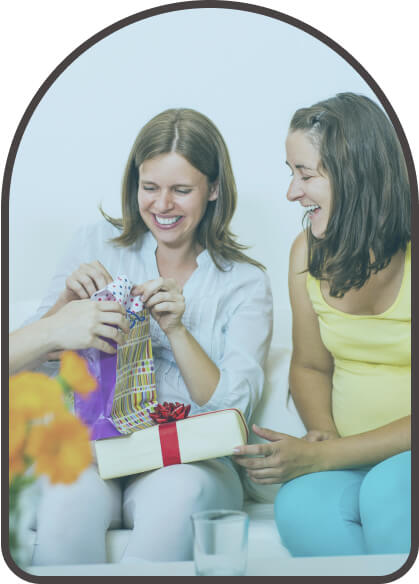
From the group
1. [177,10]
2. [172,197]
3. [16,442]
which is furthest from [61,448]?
[177,10]

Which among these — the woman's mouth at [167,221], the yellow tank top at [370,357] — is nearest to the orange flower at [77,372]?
the woman's mouth at [167,221]

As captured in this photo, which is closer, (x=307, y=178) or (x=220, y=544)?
(x=220, y=544)

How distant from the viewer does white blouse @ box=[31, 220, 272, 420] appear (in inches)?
42.6

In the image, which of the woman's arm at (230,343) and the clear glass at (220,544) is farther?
the woman's arm at (230,343)

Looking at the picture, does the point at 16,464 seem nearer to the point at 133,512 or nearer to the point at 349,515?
the point at 133,512

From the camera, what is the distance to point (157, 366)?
1.09 metres

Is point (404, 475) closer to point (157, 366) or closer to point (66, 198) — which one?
point (157, 366)

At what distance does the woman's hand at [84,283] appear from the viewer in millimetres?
1080

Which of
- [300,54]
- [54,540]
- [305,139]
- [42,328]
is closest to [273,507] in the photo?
[54,540]

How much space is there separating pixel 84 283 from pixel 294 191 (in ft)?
1.04

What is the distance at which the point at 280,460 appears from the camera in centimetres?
106

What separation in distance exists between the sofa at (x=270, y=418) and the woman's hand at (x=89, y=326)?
54 mm

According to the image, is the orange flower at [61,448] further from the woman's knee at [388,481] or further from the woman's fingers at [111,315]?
the woman's knee at [388,481]

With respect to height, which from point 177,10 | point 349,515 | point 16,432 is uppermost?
point 177,10
